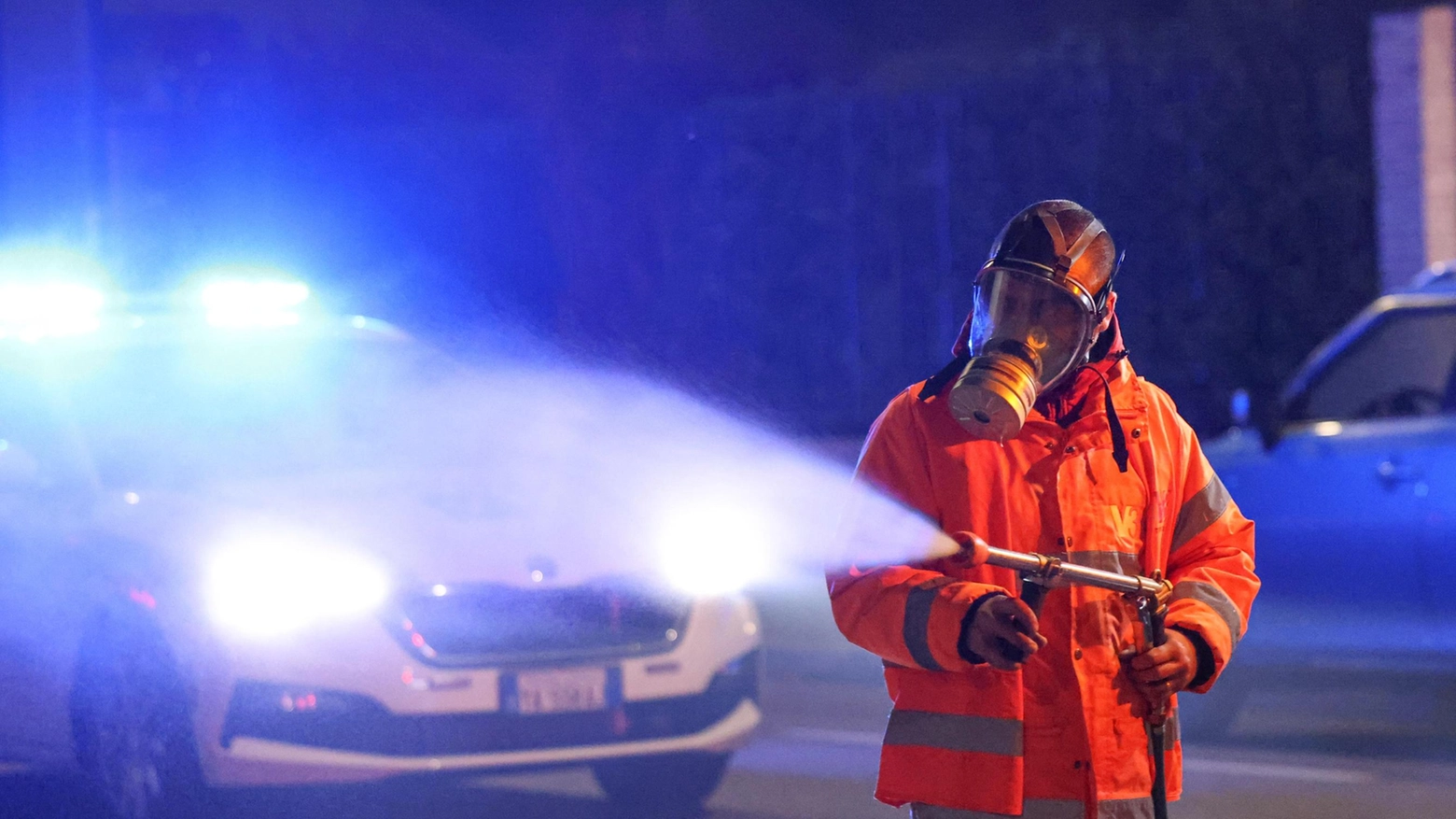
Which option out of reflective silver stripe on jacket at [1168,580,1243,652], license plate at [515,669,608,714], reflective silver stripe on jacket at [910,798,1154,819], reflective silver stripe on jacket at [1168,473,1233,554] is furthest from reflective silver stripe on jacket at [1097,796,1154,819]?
license plate at [515,669,608,714]

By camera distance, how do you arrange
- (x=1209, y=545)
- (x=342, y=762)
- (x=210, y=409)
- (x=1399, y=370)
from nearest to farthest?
(x=1209, y=545)
(x=342, y=762)
(x=210, y=409)
(x=1399, y=370)

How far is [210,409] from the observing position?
7.00 meters

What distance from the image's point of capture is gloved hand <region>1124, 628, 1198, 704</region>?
298cm

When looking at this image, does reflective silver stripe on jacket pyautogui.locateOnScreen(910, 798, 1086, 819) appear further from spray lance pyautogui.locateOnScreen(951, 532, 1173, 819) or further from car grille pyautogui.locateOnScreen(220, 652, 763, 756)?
car grille pyautogui.locateOnScreen(220, 652, 763, 756)

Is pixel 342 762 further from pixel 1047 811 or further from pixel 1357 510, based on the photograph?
pixel 1357 510

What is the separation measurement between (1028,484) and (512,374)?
195 inches

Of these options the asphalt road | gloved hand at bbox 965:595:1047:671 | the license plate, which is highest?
gloved hand at bbox 965:595:1047:671

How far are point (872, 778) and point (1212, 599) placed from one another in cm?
440

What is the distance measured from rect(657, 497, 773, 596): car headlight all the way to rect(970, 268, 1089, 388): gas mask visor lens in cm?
353

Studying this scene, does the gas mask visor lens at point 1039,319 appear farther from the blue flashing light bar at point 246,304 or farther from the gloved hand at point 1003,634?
the blue flashing light bar at point 246,304

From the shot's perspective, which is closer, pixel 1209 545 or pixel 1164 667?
pixel 1164 667

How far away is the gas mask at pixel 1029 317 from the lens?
2.83m

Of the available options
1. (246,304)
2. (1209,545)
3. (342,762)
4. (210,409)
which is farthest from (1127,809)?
(246,304)

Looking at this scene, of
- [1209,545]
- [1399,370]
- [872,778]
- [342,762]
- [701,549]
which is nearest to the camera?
[1209,545]
